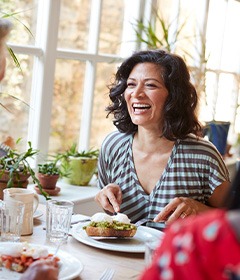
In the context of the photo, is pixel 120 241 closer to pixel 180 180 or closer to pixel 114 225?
pixel 114 225

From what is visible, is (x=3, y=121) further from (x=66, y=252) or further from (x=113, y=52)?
(x=66, y=252)

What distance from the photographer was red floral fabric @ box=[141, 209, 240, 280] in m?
0.70

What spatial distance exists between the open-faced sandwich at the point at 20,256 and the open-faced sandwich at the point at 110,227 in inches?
12.0

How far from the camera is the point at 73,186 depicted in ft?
12.0

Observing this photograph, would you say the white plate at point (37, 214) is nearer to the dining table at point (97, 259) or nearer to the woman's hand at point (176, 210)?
the dining table at point (97, 259)

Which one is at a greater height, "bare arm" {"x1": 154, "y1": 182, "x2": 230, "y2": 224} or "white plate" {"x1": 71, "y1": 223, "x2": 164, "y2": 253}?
"bare arm" {"x1": 154, "y1": 182, "x2": 230, "y2": 224}

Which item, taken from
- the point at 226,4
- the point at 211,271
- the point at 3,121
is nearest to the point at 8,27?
the point at 3,121

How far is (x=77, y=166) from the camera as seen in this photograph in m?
3.60

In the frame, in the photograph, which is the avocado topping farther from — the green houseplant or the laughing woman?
the green houseplant

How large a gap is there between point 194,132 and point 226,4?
3.23m

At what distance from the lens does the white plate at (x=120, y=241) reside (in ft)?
5.98

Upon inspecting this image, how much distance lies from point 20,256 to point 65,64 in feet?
7.11

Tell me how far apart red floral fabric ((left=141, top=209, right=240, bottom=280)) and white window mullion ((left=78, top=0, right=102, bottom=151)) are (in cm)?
315

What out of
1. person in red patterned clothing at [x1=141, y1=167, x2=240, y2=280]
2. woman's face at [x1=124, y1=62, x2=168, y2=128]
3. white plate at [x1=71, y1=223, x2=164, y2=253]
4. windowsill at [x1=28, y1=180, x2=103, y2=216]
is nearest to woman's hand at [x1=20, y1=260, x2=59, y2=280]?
person in red patterned clothing at [x1=141, y1=167, x2=240, y2=280]
